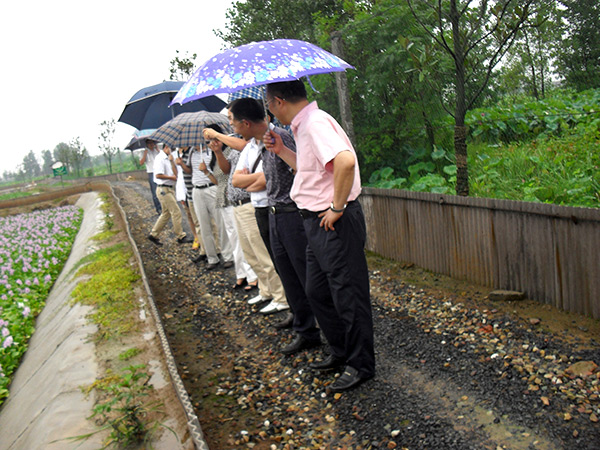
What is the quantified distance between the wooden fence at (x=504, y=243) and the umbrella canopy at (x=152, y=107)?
474 centimetres

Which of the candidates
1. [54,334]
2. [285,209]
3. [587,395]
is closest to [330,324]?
[285,209]

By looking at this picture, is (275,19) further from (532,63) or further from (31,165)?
(31,165)

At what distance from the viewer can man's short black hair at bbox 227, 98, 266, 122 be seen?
171 inches

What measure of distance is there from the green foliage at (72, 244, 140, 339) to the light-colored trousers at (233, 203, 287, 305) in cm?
140

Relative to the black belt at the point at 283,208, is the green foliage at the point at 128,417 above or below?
below

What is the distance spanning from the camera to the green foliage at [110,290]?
5578 mm

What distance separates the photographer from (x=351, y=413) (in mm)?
3404

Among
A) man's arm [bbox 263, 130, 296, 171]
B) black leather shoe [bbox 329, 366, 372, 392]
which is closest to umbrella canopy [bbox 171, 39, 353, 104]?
man's arm [bbox 263, 130, 296, 171]

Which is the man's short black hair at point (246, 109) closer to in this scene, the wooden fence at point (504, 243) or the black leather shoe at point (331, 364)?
the black leather shoe at point (331, 364)

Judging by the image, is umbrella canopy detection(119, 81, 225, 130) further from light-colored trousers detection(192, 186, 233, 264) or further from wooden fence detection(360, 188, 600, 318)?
wooden fence detection(360, 188, 600, 318)

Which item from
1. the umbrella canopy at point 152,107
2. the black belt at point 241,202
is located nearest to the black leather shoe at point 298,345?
the black belt at point 241,202

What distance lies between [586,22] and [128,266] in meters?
9.30

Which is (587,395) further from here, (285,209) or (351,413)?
(285,209)

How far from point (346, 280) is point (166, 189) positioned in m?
6.69
